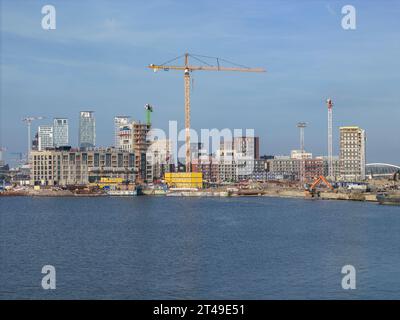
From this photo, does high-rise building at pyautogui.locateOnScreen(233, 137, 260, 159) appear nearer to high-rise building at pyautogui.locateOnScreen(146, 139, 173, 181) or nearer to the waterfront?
high-rise building at pyautogui.locateOnScreen(146, 139, 173, 181)

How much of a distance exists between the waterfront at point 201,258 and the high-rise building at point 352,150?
102509 mm

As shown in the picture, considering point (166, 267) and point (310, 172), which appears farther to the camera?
point (310, 172)

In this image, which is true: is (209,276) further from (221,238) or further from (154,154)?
(154,154)

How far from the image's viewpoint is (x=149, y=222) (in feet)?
154

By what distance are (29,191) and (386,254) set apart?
95962 mm

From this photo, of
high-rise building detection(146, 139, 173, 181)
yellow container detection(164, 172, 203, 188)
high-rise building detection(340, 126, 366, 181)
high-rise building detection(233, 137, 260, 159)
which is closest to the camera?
yellow container detection(164, 172, 203, 188)

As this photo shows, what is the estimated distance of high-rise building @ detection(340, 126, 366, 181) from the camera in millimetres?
146750

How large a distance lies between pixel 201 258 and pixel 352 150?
125833 mm

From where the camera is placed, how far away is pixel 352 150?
148m

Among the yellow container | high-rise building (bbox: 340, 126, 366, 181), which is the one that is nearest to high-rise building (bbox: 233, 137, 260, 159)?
high-rise building (bbox: 340, 126, 366, 181)

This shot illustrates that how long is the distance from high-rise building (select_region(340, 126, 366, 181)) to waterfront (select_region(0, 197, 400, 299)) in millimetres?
102509

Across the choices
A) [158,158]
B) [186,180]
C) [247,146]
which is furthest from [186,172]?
[247,146]

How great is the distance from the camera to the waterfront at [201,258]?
838 inches

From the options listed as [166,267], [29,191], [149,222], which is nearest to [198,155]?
[29,191]
